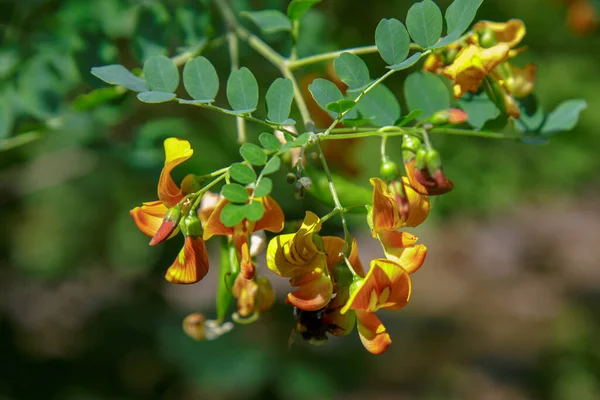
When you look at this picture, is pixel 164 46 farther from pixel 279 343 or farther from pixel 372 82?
pixel 279 343

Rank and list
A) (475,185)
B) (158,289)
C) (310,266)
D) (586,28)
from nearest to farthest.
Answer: (310,266) → (586,28) → (475,185) → (158,289)

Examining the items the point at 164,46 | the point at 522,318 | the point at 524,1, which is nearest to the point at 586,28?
the point at 524,1

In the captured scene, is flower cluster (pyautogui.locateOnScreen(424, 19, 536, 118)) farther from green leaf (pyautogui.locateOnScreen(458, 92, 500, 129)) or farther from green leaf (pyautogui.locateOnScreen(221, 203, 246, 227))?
green leaf (pyautogui.locateOnScreen(221, 203, 246, 227))

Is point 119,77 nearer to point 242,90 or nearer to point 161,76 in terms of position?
point 161,76

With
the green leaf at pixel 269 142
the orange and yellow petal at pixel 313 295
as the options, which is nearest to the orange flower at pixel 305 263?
the orange and yellow petal at pixel 313 295

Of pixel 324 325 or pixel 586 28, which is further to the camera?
pixel 586 28

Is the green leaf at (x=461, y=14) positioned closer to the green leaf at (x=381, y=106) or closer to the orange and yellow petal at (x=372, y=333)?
the green leaf at (x=381, y=106)
